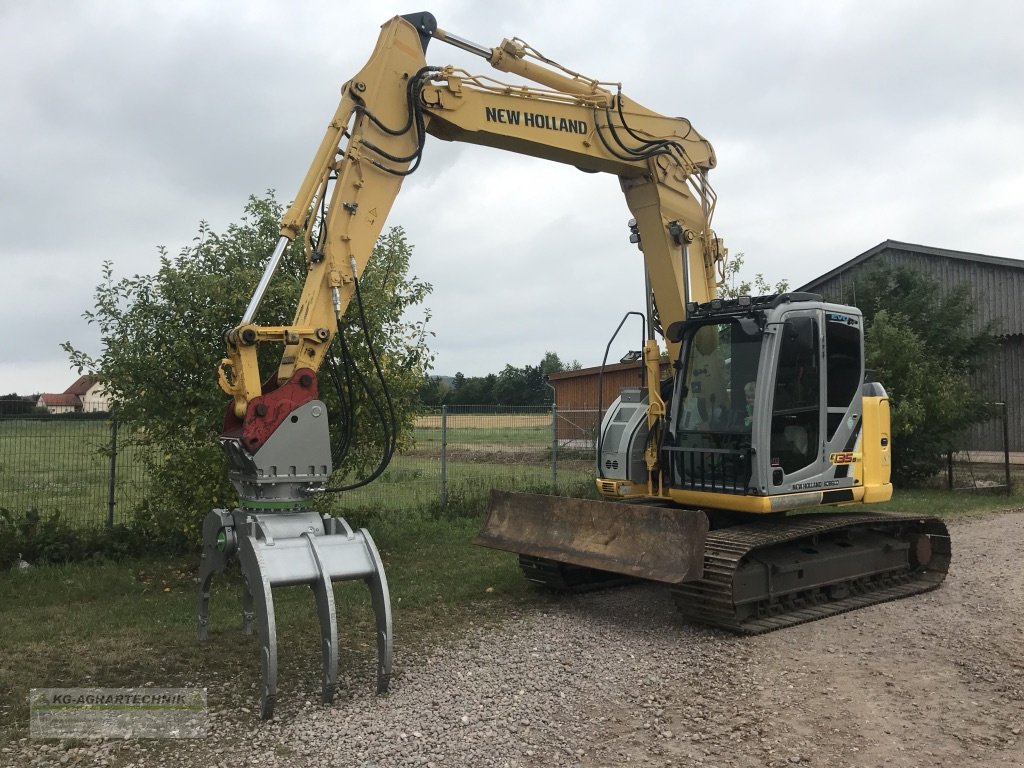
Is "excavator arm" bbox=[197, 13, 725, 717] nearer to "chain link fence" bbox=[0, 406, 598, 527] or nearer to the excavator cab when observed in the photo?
the excavator cab

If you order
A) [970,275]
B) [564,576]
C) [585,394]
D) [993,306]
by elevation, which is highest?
[970,275]

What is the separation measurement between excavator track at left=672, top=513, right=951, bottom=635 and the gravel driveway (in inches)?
9.5

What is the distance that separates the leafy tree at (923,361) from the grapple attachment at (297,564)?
43.0 ft

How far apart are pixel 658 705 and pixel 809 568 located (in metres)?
2.92

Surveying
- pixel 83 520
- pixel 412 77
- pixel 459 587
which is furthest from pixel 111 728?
pixel 83 520

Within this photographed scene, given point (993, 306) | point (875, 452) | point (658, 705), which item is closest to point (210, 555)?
point (658, 705)

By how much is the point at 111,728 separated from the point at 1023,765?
4.90 metres

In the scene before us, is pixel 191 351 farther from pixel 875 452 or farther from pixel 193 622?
pixel 875 452

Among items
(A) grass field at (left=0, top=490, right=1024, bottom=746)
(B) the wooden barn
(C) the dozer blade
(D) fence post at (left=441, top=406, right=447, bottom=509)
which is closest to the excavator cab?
(C) the dozer blade

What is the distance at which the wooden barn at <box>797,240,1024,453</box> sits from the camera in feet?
70.7

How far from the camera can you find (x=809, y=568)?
7.63 m

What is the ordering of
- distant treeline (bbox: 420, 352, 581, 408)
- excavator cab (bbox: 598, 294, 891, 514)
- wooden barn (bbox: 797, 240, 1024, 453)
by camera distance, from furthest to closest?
distant treeline (bbox: 420, 352, 581, 408) < wooden barn (bbox: 797, 240, 1024, 453) < excavator cab (bbox: 598, 294, 891, 514)

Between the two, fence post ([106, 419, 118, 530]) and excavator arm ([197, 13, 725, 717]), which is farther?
fence post ([106, 419, 118, 530])

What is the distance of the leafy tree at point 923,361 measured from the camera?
54.5 ft
